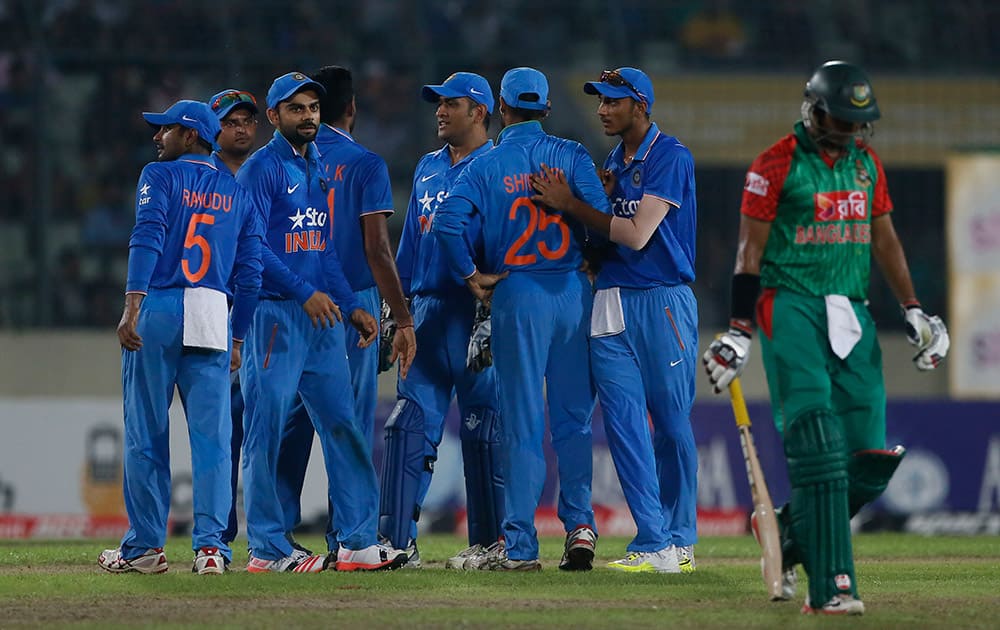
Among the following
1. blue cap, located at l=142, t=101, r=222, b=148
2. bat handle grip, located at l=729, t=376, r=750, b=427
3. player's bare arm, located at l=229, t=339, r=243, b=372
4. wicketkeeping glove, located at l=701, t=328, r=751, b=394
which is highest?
blue cap, located at l=142, t=101, r=222, b=148

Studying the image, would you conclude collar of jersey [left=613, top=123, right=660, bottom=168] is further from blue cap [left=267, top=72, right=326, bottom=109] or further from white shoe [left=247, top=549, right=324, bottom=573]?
white shoe [left=247, top=549, right=324, bottom=573]

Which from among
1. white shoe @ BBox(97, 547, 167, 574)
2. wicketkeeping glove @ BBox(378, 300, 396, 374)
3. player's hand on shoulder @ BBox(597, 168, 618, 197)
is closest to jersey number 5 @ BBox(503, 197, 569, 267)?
player's hand on shoulder @ BBox(597, 168, 618, 197)

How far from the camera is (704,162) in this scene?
66.3ft

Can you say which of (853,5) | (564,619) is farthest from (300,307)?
(853,5)

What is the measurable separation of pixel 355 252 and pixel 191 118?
1.22 m

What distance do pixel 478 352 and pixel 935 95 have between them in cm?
1379

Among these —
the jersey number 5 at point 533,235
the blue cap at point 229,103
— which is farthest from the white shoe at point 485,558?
the blue cap at point 229,103

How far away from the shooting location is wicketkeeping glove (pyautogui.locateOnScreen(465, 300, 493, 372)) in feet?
28.3

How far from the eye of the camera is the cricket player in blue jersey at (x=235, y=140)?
31.4 feet

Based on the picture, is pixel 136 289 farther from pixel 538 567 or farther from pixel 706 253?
pixel 706 253

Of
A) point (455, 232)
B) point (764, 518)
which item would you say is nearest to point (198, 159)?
point (455, 232)

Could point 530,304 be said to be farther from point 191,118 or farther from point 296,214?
point 191,118

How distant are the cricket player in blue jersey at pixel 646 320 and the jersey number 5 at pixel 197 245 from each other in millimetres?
1696

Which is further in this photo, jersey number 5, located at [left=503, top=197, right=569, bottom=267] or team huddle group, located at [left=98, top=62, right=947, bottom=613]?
jersey number 5, located at [left=503, top=197, right=569, bottom=267]
